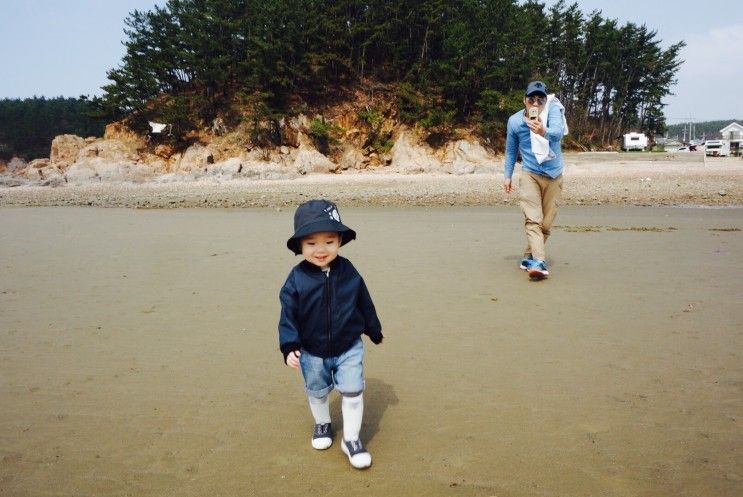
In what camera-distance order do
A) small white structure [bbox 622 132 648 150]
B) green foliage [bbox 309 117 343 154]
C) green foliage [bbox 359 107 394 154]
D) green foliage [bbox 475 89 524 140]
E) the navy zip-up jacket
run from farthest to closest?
small white structure [bbox 622 132 648 150] < green foliage [bbox 359 107 394 154] < green foliage [bbox 309 117 343 154] < green foliage [bbox 475 89 524 140] < the navy zip-up jacket

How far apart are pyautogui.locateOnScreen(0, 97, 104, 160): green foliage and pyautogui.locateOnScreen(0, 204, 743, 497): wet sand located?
61.9 metres

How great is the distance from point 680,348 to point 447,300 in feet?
5.80

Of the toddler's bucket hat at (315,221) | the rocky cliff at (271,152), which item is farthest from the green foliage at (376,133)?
the toddler's bucket hat at (315,221)

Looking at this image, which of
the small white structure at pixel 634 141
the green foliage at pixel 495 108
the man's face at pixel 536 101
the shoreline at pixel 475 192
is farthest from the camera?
the small white structure at pixel 634 141

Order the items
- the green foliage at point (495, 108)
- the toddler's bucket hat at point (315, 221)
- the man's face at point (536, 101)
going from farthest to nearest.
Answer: the green foliage at point (495, 108), the man's face at point (536, 101), the toddler's bucket hat at point (315, 221)

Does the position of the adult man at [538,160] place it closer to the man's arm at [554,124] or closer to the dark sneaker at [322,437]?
the man's arm at [554,124]

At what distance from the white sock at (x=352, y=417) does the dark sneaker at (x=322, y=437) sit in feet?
0.34

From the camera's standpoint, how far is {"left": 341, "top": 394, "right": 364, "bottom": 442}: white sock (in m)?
2.27

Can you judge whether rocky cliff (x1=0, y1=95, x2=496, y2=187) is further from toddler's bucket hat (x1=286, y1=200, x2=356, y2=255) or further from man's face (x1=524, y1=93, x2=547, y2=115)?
toddler's bucket hat (x1=286, y1=200, x2=356, y2=255)

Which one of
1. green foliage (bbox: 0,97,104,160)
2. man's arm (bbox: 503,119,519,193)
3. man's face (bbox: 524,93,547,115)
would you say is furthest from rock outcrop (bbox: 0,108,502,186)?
green foliage (bbox: 0,97,104,160)

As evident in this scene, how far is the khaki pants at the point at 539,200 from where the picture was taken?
17.5ft

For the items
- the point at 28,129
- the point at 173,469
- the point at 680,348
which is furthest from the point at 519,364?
the point at 28,129

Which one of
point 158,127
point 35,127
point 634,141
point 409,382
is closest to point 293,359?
point 409,382

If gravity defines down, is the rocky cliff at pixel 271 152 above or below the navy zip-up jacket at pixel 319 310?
above
